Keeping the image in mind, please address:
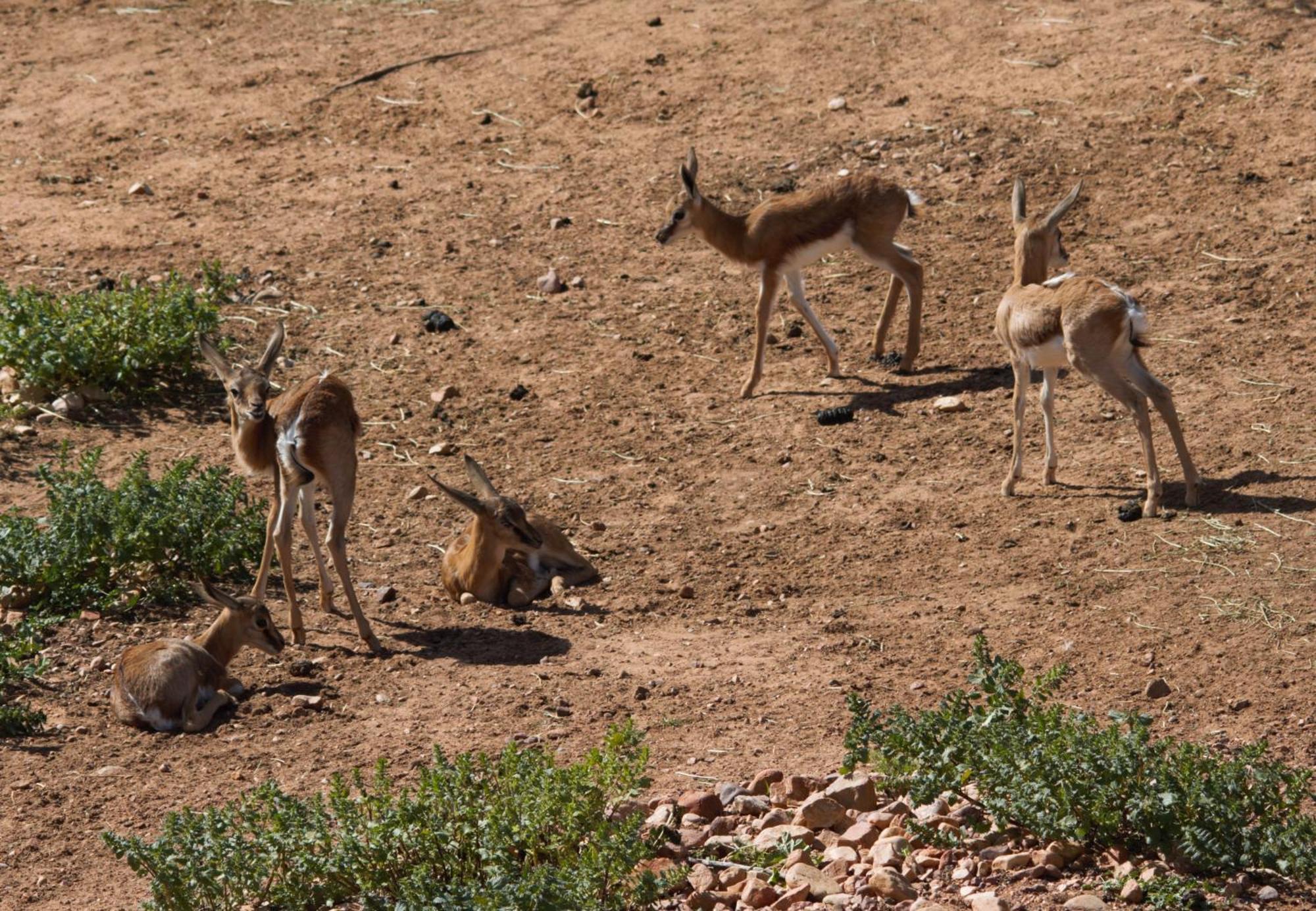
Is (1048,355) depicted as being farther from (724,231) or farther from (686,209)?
(686,209)

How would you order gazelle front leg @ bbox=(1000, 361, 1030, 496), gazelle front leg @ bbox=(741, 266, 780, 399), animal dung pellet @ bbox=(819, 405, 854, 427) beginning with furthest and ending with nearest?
gazelle front leg @ bbox=(741, 266, 780, 399), animal dung pellet @ bbox=(819, 405, 854, 427), gazelle front leg @ bbox=(1000, 361, 1030, 496)

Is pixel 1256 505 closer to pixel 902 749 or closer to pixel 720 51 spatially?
pixel 902 749

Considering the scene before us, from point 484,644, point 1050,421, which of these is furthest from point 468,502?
point 1050,421

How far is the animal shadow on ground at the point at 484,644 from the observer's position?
823cm

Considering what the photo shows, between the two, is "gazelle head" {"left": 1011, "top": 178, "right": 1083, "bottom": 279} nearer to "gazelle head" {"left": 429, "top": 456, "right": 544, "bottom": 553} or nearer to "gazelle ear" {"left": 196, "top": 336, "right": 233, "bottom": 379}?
"gazelle head" {"left": 429, "top": 456, "right": 544, "bottom": 553}

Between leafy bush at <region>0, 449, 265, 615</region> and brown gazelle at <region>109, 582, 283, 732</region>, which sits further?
leafy bush at <region>0, 449, 265, 615</region>

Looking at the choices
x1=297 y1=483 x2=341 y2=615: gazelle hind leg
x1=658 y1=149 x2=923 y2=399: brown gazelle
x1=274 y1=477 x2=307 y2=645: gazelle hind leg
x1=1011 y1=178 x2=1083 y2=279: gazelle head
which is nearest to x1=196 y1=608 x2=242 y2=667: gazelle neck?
x1=274 y1=477 x2=307 y2=645: gazelle hind leg

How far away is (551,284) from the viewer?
490 inches

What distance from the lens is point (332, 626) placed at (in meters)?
8.77

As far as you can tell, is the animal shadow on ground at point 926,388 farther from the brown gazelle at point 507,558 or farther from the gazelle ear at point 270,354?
the gazelle ear at point 270,354

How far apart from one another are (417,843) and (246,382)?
392cm

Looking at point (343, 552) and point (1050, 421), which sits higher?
point (1050, 421)

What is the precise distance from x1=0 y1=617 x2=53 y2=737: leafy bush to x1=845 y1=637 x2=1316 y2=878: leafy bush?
13.1ft

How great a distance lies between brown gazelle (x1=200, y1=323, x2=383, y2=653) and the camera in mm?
8523
